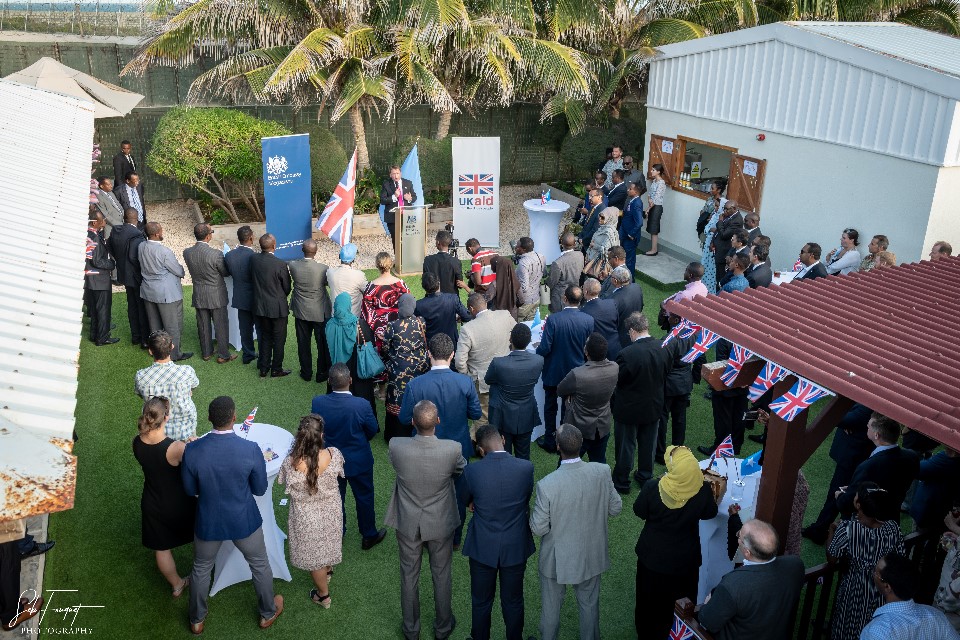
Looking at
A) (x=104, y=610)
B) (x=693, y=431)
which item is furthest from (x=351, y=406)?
(x=693, y=431)

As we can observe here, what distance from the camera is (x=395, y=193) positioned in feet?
43.5

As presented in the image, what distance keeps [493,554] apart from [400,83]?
11.8 m

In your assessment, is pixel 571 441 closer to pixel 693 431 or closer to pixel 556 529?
pixel 556 529

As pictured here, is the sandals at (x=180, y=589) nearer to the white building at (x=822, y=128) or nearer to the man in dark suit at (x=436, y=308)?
the man in dark suit at (x=436, y=308)

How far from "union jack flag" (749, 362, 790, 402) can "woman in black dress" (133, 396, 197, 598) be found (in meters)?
3.77

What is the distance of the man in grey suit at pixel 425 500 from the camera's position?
5355mm

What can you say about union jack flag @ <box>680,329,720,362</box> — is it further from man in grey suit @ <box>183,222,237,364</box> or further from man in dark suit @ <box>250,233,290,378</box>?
man in grey suit @ <box>183,222,237,364</box>

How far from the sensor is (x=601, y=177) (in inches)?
557

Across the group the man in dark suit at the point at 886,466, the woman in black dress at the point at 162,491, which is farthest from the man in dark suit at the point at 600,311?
the woman in black dress at the point at 162,491

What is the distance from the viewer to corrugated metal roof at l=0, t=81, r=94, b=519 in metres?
2.74

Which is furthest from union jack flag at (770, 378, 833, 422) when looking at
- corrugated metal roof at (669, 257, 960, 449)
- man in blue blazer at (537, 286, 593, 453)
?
man in blue blazer at (537, 286, 593, 453)

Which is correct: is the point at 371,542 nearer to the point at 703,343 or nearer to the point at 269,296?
the point at 703,343

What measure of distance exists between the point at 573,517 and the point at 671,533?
2.14 ft

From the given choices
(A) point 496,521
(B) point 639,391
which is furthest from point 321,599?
(B) point 639,391
